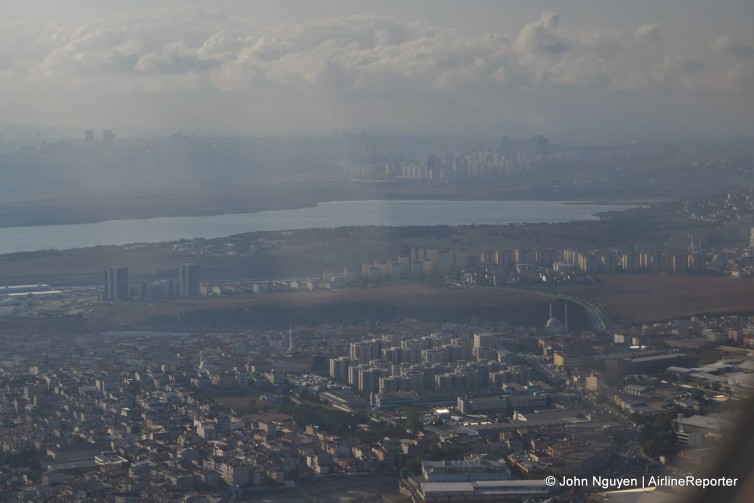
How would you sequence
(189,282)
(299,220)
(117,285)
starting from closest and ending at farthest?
(117,285)
(189,282)
(299,220)

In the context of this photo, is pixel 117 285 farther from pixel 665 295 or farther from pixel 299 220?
pixel 299 220

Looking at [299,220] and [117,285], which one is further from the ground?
[299,220]

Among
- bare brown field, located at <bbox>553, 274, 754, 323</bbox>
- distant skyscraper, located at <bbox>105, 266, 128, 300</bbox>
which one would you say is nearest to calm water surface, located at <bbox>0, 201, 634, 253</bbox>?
distant skyscraper, located at <bbox>105, 266, 128, 300</bbox>

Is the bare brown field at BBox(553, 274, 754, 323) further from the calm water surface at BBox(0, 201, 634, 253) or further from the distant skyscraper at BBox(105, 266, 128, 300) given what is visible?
the calm water surface at BBox(0, 201, 634, 253)

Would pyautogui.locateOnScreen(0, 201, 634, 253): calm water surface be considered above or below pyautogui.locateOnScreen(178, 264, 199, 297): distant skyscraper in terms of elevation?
above

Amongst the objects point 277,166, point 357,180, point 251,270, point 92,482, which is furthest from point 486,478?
point 277,166

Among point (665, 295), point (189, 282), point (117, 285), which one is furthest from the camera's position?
point (189, 282)

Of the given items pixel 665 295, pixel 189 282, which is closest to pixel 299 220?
pixel 189 282
